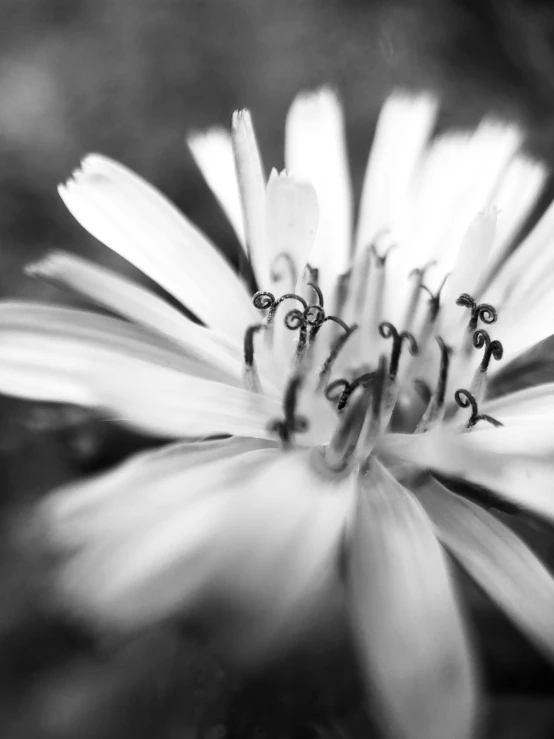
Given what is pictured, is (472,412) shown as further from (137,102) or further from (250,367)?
(137,102)

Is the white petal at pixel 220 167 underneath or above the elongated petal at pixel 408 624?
above

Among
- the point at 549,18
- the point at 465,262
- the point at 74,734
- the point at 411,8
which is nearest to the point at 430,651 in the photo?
the point at 465,262

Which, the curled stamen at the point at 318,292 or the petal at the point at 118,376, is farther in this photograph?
the curled stamen at the point at 318,292

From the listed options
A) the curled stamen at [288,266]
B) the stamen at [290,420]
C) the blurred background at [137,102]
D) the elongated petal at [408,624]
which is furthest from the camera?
the blurred background at [137,102]

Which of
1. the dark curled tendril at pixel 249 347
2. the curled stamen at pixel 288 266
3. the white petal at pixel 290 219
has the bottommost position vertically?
the dark curled tendril at pixel 249 347

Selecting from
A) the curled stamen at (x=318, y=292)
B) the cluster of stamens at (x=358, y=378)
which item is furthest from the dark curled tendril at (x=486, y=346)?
the curled stamen at (x=318, y=292)

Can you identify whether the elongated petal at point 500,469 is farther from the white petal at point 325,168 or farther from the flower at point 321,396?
the white petal at point 325,168

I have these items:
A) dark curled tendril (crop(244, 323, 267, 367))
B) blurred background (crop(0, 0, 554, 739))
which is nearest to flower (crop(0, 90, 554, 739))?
dark curled tendril (crop(244, 323, 267, 367))

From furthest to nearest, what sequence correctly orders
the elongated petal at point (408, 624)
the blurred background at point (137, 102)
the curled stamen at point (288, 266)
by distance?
the blurred background at point (137, 102) < the curled stamen at point (288, 266) < the elongated petal at point (408, 624)
